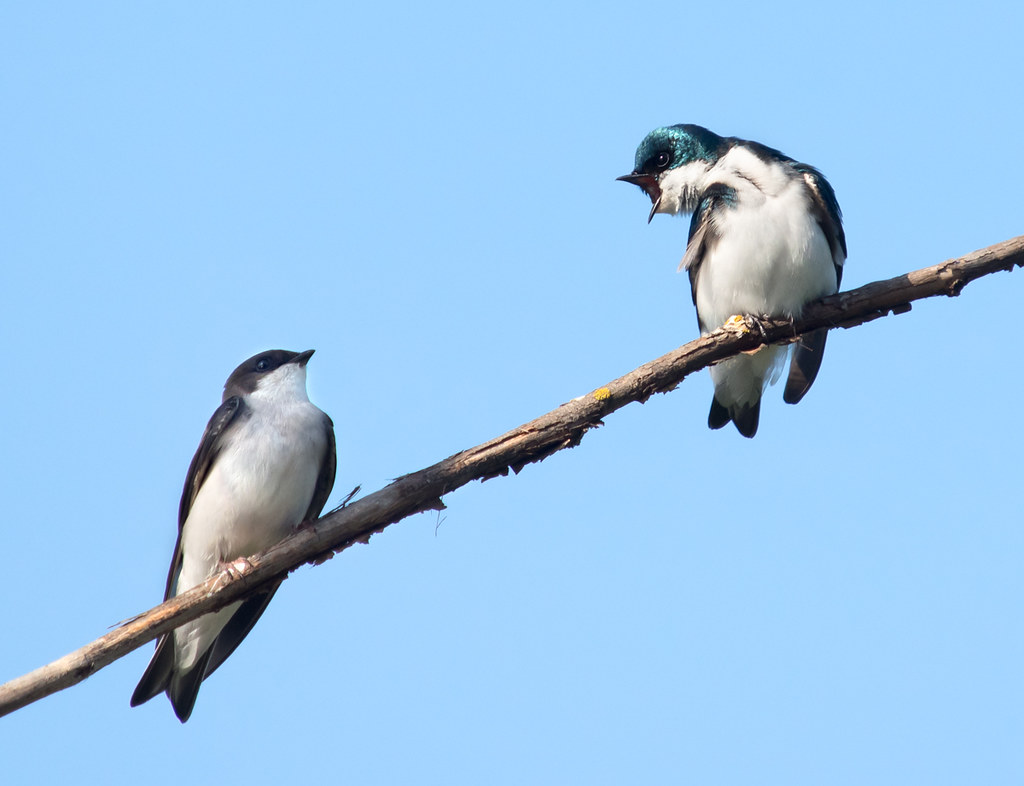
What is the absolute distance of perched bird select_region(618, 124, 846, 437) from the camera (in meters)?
6.56

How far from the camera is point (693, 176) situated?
7203mm

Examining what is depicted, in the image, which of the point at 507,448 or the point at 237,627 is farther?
the point at 237,627

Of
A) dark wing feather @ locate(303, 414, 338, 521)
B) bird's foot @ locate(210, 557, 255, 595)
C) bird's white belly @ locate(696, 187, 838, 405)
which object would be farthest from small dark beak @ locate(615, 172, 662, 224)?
bird's foot @ locate(210, 557, 255, 595)

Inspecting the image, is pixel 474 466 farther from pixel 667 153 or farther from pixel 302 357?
pixel 667 153

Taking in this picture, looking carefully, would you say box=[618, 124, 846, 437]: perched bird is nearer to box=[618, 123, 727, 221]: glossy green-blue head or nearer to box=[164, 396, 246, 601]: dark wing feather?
Result: box=[618, 123, 727, 221]: glossy green-blue head

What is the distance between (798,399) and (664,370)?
1.81 m

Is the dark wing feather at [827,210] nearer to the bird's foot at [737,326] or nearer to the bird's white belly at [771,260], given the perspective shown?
the bird's white belly at [771,260]

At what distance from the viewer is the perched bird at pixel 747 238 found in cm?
656

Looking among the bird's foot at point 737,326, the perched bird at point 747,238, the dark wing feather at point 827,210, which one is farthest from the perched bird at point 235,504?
the dark wing feather at point 827,210

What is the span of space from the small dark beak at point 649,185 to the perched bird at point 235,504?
260 centimetres

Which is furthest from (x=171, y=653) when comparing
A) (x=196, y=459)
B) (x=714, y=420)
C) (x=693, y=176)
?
(x=693, y=176)

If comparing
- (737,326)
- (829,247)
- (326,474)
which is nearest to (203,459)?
(326,474)

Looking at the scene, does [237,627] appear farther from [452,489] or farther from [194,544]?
[452,489]

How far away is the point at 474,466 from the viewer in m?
5.62
